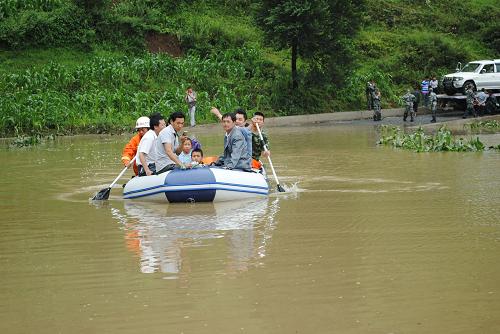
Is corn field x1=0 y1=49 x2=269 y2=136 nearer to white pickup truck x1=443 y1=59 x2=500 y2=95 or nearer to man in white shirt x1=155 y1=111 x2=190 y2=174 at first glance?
white pickup truck x1=443 y1=59 x2=500 y2=95

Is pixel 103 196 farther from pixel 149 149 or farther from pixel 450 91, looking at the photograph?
pixel 450 91

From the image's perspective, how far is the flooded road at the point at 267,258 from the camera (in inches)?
324

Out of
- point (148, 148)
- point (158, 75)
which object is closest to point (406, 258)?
point (148, 148)

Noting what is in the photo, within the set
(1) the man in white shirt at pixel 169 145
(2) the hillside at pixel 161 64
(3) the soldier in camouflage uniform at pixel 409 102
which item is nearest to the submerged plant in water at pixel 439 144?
(1) the man in white shirt at pixel 169 145

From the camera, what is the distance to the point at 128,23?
143 feet

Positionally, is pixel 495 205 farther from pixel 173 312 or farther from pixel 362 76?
pixel 362 76

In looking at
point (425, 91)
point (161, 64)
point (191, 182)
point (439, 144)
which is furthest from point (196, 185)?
point (425, 91)

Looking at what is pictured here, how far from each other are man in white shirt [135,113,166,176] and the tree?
22854 millimetres

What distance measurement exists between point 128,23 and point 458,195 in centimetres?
3005

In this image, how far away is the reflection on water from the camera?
10.8m

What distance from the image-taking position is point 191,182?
50.4ft

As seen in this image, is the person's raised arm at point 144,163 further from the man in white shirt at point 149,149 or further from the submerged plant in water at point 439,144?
the submerged plant in water at point 439,144

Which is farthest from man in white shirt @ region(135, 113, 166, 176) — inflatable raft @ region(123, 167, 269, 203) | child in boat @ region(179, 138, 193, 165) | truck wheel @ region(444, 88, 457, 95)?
truck wheel @ region(444, 88, 457, 95)

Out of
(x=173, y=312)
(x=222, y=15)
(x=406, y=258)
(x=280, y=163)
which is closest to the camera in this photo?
(x=173, y=312)
